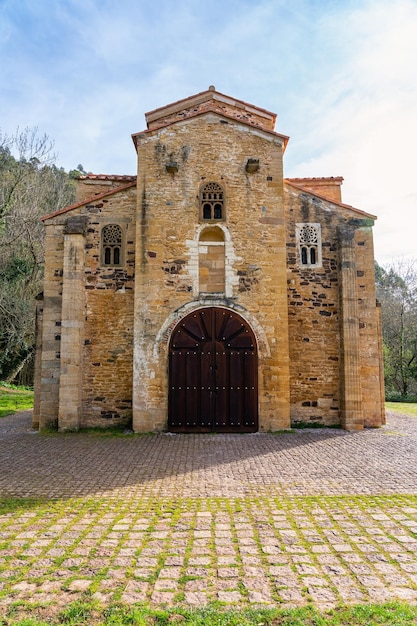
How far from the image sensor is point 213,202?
12375 millimetres

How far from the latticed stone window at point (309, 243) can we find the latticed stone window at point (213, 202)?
255 centimetres

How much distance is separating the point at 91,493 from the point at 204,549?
256cm

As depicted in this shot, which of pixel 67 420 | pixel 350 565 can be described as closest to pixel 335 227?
pixel 67 420

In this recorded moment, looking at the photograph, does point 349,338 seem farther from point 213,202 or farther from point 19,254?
point 19,254

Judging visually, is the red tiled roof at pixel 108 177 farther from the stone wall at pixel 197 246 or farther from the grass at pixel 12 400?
the grass at pixel 12 400

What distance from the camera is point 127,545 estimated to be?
14.8ft

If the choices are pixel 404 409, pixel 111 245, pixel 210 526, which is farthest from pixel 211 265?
pixel 404 409

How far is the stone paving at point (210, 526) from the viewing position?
3.66 m

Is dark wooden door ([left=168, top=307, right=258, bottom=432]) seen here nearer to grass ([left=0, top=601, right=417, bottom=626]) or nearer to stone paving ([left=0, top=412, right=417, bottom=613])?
stone paving ([left=0, top=412, right=417, bottom=613])

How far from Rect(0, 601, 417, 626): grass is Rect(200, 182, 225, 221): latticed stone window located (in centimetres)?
1037

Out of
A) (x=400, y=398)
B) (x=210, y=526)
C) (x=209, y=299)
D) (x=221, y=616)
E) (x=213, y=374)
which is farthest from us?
(x=400, y=398)

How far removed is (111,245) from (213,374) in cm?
498

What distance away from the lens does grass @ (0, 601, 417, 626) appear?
10.3 feet

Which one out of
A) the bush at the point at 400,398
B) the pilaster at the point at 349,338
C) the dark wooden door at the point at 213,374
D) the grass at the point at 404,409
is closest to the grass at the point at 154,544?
the dark wooden door at the point at 213,374
